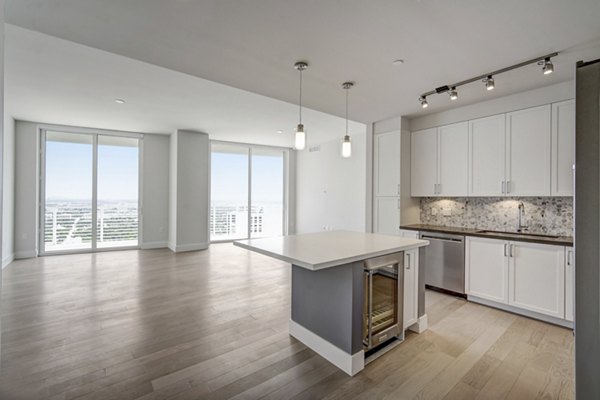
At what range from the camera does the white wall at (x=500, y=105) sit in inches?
125

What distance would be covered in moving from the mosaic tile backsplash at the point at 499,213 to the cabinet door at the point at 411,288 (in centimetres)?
191

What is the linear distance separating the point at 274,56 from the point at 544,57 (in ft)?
8.10

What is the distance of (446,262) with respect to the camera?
3.87 metres

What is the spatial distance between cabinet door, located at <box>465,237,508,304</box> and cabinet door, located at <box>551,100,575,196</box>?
0.87m

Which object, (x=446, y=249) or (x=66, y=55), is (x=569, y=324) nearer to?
(x=446, y=249)

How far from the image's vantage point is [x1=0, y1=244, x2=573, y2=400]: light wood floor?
2.01 m

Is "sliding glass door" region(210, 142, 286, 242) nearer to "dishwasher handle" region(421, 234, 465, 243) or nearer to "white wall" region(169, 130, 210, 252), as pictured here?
"white wall" region(169, 130, 210, 252)

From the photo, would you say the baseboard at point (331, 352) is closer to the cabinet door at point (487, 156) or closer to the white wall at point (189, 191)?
the cabinet door at point (487, 156)

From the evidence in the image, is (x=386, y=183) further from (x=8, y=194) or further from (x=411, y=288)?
(x=8, y=194)

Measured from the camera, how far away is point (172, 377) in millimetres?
2125

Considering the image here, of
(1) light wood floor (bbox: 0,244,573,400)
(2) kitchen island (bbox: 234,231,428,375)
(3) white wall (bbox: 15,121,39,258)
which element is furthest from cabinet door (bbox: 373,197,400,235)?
(3) white wall (bbox: 15,121,39,258)

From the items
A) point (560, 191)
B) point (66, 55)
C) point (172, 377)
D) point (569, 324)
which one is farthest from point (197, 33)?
point (569, 324)

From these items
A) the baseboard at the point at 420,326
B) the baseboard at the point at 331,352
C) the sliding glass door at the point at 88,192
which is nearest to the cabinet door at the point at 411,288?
the baseboard at the point at 420,326

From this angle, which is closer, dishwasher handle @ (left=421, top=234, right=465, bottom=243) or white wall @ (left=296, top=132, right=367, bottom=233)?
dishwasher handle @ (left=421, top=234, right=465, bottom=243)
